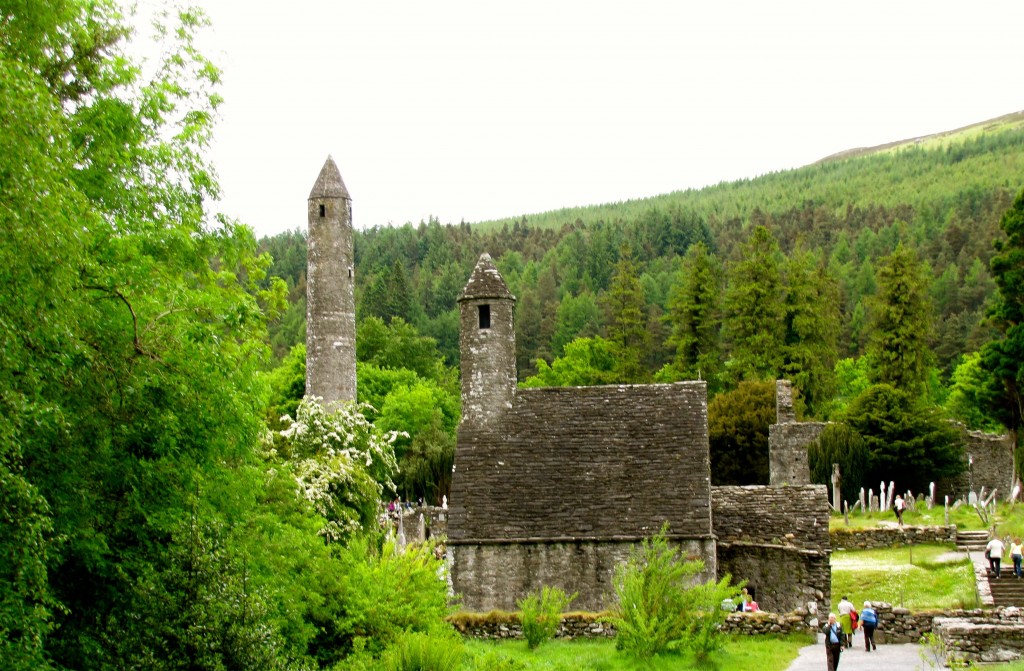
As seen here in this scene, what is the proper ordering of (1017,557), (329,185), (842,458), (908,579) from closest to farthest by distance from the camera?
(1017,557), (908,579), (842,458), (329,185)

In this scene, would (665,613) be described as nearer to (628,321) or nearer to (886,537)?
(886,537)

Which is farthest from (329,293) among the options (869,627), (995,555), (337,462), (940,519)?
(869,627)

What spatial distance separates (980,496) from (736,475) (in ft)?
38.4

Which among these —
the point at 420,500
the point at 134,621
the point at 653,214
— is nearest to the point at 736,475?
the point at 420,500

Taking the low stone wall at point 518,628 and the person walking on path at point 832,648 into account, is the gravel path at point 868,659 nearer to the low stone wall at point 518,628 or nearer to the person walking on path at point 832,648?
the person walking on path at point 832,648

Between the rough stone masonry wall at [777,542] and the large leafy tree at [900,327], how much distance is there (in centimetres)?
3214

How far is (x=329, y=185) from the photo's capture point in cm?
4959

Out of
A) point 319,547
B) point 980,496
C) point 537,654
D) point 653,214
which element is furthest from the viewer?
point 653,214

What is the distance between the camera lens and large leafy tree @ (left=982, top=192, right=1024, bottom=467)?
43.8 m

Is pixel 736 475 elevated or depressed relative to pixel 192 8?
depressed

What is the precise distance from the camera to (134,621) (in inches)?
531

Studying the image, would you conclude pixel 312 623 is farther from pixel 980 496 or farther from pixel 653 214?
pixel 653 214

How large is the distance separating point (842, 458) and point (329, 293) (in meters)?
21.9

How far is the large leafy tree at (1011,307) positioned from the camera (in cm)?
4381
